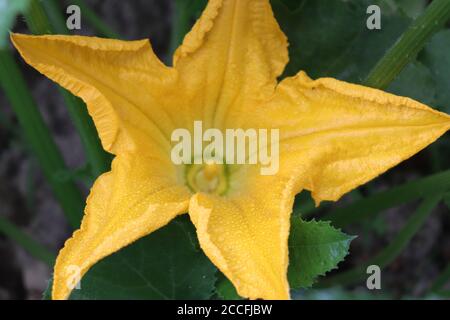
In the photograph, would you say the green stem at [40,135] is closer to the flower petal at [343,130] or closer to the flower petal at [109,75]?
the flower petal at [109,75]

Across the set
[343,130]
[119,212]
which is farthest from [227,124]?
[119,212]

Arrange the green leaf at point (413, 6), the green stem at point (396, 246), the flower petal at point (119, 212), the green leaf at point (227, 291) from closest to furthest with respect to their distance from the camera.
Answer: the flower petal at point (119, 212) → the green leaf at point (227, 291) → the green stem at point (396, 246) → the green leaf at point (413, 6)

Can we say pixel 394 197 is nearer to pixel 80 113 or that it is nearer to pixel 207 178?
pixel 207 178

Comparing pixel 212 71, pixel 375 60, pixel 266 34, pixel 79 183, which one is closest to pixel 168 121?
pixel 212 71

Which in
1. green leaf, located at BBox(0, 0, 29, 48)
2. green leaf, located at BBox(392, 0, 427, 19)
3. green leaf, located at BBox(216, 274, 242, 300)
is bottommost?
green leaf, located at BBox(216, 274, 242, 300)

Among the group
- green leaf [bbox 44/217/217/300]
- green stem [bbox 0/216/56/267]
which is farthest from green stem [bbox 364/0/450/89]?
green stem [bbox 0/216/56/267]

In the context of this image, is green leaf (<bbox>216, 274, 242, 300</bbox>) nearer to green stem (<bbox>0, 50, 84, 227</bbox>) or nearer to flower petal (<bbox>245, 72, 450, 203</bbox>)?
flower petal (<bbox>245, 72, 450, 203</bbox>)

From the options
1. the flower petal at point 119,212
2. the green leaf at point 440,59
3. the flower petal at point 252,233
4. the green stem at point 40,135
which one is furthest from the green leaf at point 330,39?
the green stem at point 40,135
